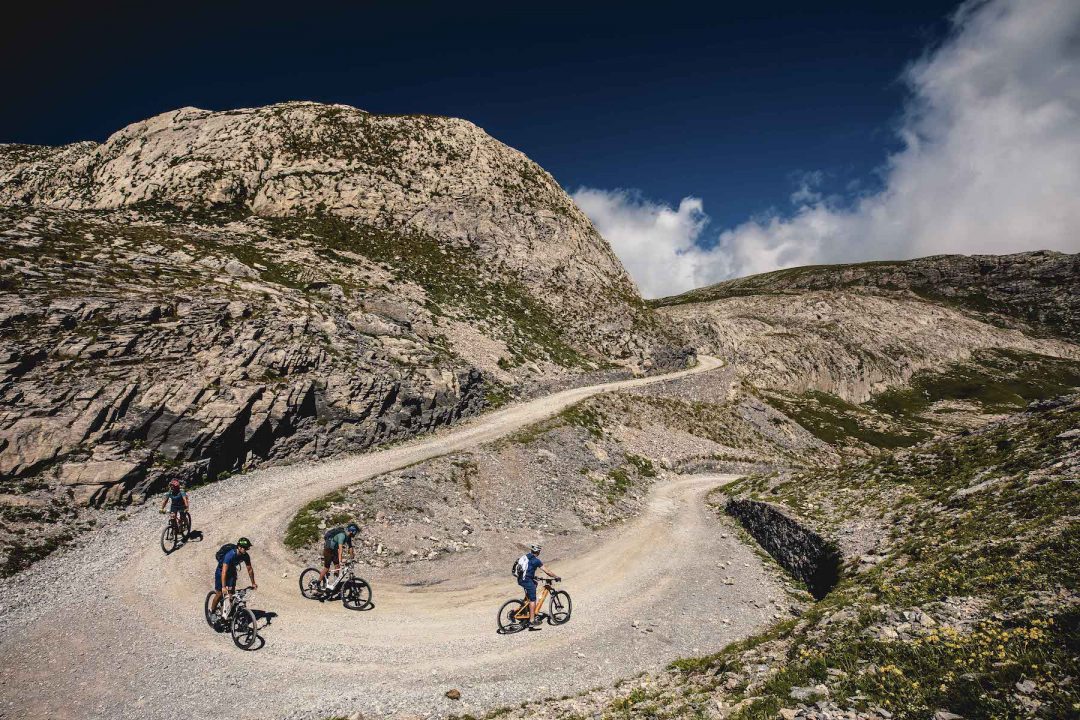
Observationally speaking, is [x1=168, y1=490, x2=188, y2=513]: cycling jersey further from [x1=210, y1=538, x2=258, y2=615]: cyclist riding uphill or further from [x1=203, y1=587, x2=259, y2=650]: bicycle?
[x1=203, y1=587, x2=259, y2=650]: bicycle

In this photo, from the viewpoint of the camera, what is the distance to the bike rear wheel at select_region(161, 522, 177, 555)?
64.0ft

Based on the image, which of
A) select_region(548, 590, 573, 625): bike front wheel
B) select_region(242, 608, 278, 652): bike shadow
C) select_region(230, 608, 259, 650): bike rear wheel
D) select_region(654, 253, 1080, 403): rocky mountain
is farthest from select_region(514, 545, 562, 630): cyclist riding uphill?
select_region(654, 253, 1080, 403): rocky mountain

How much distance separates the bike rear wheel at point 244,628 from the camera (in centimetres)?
1422

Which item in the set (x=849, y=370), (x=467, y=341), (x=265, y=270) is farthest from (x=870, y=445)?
(x=265, y=270)

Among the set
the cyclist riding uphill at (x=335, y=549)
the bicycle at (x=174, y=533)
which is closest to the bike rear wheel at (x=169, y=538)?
the bicycle at (x=174, y=533)

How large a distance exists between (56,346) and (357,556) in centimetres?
2188

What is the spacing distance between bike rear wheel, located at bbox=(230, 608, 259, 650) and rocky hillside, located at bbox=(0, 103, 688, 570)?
10784mm

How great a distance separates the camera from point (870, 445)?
82625mm

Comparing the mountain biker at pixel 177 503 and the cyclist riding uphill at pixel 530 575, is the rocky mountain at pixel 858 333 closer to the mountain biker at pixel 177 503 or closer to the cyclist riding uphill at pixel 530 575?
the cyclist riding uphill at pixel 530 575

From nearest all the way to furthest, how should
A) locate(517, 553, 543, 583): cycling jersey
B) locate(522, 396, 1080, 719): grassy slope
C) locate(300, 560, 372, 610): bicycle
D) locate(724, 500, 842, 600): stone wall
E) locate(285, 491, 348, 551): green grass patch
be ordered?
locate(522, 396, 1080, 719): grassy slope → locate(517, 553, 543, 583): cycling jersey → locate(300, 560, 372, 610): bicycle → locate(724, 500, 842, 600): stone wall → locate(285, 491, 348, 551): green grass patch

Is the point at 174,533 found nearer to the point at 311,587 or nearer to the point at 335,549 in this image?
the point at 311,587

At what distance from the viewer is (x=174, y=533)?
64.7 ft

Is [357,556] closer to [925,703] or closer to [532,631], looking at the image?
[532,631]

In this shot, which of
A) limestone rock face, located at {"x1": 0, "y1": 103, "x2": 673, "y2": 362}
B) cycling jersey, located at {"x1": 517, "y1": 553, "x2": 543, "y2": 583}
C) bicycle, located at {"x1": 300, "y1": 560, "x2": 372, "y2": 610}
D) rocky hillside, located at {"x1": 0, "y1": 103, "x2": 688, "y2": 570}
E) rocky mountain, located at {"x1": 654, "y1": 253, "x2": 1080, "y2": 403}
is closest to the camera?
cycling jersey, located at {"x1": 517, "y1": 553, "x2": 543, "y2": 583}
